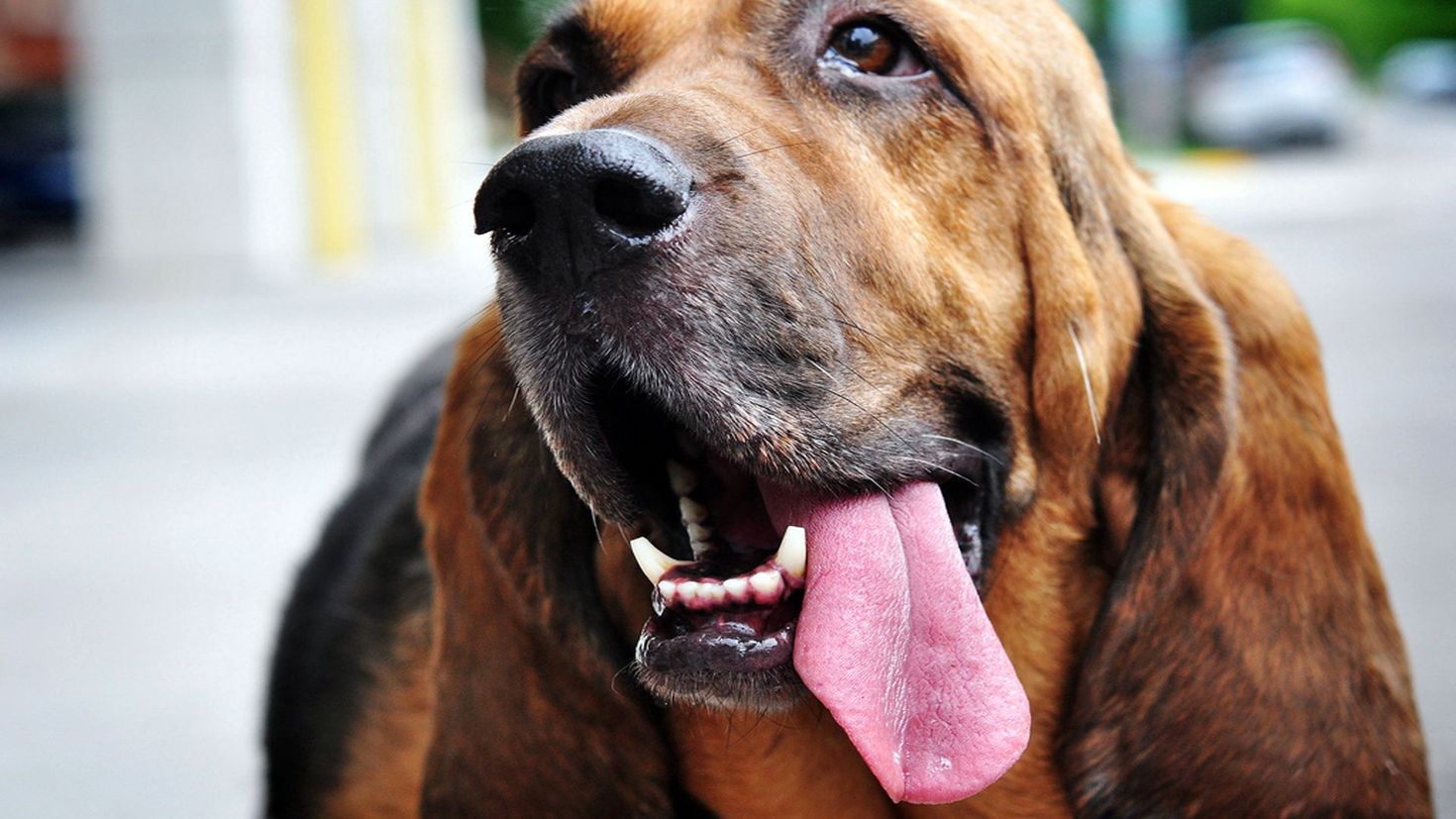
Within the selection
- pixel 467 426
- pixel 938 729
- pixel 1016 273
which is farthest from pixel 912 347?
pixel 467 426

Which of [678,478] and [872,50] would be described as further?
[872,50]

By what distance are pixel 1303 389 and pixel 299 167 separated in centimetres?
1390

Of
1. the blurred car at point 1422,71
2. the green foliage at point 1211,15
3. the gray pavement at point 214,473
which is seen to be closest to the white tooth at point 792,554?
→ the gray pavement at point 214,473

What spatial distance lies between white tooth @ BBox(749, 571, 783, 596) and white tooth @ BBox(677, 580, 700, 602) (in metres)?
0.07

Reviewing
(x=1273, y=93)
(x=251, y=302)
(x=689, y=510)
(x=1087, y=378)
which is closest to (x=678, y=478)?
(x=689, y=510)

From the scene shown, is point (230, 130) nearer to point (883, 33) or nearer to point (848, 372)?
point (883, 33)

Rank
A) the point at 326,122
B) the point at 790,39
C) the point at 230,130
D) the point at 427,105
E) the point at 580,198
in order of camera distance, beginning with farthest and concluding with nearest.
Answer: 1. the point at 427,105
2. the point at 326,122
3. the point at 230,130
4. the point at 790,39
5. the point at 580,198

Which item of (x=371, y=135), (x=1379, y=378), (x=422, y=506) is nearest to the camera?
(x=422, y=506)

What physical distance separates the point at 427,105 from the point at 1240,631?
59.8ft

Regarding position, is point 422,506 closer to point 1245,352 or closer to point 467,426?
point 467,426

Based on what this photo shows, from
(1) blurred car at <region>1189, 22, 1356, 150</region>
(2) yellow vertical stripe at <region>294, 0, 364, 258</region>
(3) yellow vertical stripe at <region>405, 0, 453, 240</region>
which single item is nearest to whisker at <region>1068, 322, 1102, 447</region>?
(2) yellow vertical stripe at <region>294, 0, 364, 258</region>

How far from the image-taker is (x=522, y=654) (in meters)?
2.31

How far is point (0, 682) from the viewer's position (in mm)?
4699

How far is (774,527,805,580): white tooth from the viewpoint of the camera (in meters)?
1.97
